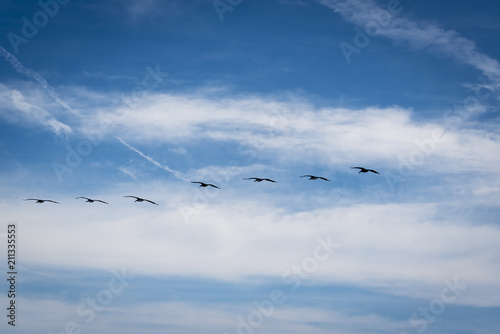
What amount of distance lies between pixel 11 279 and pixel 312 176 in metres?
66.7

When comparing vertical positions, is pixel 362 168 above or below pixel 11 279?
above

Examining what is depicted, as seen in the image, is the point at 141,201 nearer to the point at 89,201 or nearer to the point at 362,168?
the point at 89,201

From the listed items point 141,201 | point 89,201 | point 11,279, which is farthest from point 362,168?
point 11,279

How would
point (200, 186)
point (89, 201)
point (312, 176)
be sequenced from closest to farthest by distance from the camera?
point (312, 176), point (200, 186), point (89, 201)

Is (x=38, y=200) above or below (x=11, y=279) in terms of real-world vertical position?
above

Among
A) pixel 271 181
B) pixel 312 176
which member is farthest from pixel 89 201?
pixel 312 176

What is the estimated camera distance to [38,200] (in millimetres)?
108438

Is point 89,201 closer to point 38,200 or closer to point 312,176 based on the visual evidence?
point 38,200

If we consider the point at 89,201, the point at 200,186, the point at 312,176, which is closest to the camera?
the point at 312,176

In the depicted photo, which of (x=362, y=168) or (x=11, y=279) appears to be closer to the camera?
(x=362, y=168)

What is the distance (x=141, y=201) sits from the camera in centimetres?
10831

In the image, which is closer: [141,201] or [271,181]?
[271,181]

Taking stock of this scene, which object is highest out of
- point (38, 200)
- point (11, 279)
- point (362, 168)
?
point (362, 168)

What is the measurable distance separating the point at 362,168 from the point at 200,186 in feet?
98.0
